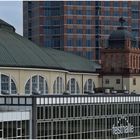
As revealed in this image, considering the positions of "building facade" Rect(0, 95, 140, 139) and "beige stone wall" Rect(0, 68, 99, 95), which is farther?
"beige stone wall" Rect(0, 68, 99, 95)

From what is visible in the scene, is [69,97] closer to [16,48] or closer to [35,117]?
[35,117]

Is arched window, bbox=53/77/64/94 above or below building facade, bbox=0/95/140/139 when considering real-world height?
above

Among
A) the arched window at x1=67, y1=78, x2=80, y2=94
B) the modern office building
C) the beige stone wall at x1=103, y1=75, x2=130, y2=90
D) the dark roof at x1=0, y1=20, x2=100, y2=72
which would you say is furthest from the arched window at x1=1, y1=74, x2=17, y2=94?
the beige stone wall at x1=103, y1=75, x2=130, y2=90

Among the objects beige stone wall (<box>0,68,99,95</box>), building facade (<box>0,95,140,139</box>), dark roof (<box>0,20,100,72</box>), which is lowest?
building facade (<box>0,95,140,139</box>)

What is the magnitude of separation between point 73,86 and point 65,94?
43520 millimetres

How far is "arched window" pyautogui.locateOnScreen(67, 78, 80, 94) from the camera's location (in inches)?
5422

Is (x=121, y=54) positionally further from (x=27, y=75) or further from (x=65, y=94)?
(x=65, y=94)

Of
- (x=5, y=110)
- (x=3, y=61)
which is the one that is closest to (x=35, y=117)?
(x=5, y=110)

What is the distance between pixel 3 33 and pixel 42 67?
36.4 feet

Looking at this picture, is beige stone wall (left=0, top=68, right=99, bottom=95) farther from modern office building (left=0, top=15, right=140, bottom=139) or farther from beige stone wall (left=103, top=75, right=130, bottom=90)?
beige stone wall (left=103, top=75, right=130, bottom=90)

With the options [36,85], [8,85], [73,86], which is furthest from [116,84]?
[8,85]

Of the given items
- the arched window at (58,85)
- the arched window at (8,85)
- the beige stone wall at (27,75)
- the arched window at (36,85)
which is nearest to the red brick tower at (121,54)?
the beige stone wall at (27,75)

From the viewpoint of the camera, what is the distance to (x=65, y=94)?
9600 centimetres

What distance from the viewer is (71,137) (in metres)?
91.5
